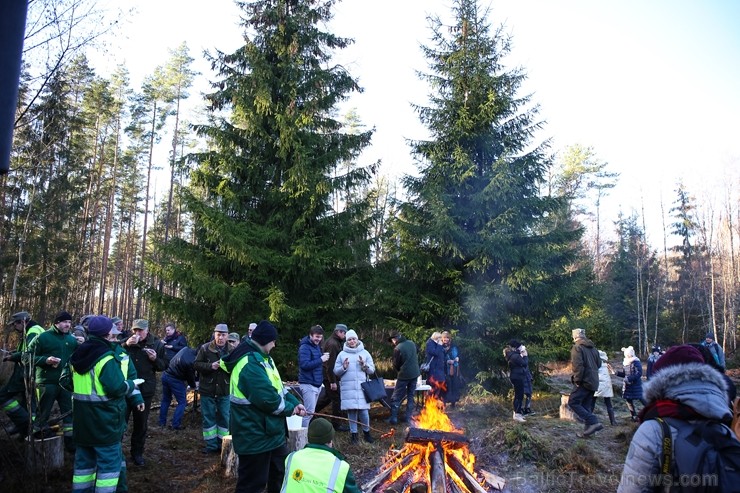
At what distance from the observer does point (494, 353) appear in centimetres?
1377

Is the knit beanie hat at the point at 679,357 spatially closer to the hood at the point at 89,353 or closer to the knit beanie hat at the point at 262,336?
the knit beanie hat at the point at 262,336

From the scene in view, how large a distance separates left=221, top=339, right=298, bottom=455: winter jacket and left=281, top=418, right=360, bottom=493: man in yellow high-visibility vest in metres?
1.58

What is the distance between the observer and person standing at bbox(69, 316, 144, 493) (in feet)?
17.4

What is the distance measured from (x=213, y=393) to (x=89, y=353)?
355cm

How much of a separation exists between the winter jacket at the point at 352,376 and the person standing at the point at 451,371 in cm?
323

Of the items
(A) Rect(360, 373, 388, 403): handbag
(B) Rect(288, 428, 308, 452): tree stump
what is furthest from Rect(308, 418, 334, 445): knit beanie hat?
(A) Rect(360, 373, 388, 403): handbag

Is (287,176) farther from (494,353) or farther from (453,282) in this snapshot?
(494,353)

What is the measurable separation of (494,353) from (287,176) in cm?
839

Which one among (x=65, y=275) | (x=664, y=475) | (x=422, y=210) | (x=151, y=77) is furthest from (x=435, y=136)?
(x=151, y=77)

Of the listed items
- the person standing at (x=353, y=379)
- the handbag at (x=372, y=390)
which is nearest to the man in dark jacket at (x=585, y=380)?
the handbag at (x=372, y=390)

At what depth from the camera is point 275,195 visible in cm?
1507

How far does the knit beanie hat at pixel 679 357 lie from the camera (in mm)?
2791

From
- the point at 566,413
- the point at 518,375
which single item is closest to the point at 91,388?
the point at 518,375

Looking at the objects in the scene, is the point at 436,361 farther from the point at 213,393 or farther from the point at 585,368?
the point at 213,393
